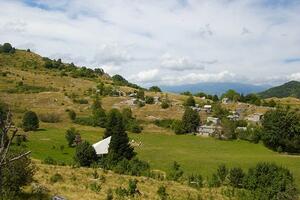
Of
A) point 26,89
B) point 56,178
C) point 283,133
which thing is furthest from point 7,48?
point 56,178

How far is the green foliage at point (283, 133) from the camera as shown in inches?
3174

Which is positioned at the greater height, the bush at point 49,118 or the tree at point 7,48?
the tree at point 7,48

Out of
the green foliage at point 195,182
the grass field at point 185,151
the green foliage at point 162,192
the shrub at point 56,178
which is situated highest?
the shrub at point 56,178

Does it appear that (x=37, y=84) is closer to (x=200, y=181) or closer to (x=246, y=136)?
(x=246, y=136)

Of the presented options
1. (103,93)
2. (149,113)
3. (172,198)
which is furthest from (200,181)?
(103,93)

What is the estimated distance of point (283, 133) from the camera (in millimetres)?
81375

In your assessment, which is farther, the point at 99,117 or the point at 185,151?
the point at 99,117

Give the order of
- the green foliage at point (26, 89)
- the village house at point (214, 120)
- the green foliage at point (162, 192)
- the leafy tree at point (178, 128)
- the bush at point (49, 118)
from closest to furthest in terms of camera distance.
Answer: the green foliage at point (162, 192), the leafy tree at point (178, 128), the bush at point (49, 118), the village house at point (214, 120), the green foliage at point (26, 89)

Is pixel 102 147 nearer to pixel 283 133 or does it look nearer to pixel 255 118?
pixel 283 133

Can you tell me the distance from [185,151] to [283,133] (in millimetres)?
19469

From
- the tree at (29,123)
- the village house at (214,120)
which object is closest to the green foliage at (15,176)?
the tree at (29,123)

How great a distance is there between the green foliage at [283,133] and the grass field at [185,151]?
2243 millimetres

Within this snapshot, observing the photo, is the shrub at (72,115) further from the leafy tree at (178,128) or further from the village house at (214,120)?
the village house at (214,120)

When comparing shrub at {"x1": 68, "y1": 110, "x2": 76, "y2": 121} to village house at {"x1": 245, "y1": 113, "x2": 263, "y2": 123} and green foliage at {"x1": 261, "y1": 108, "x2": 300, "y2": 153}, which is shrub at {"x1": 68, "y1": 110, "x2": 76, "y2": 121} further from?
green foliage at {"x1": 261, "y1": 108, "x2": 300, "y2": 153}
